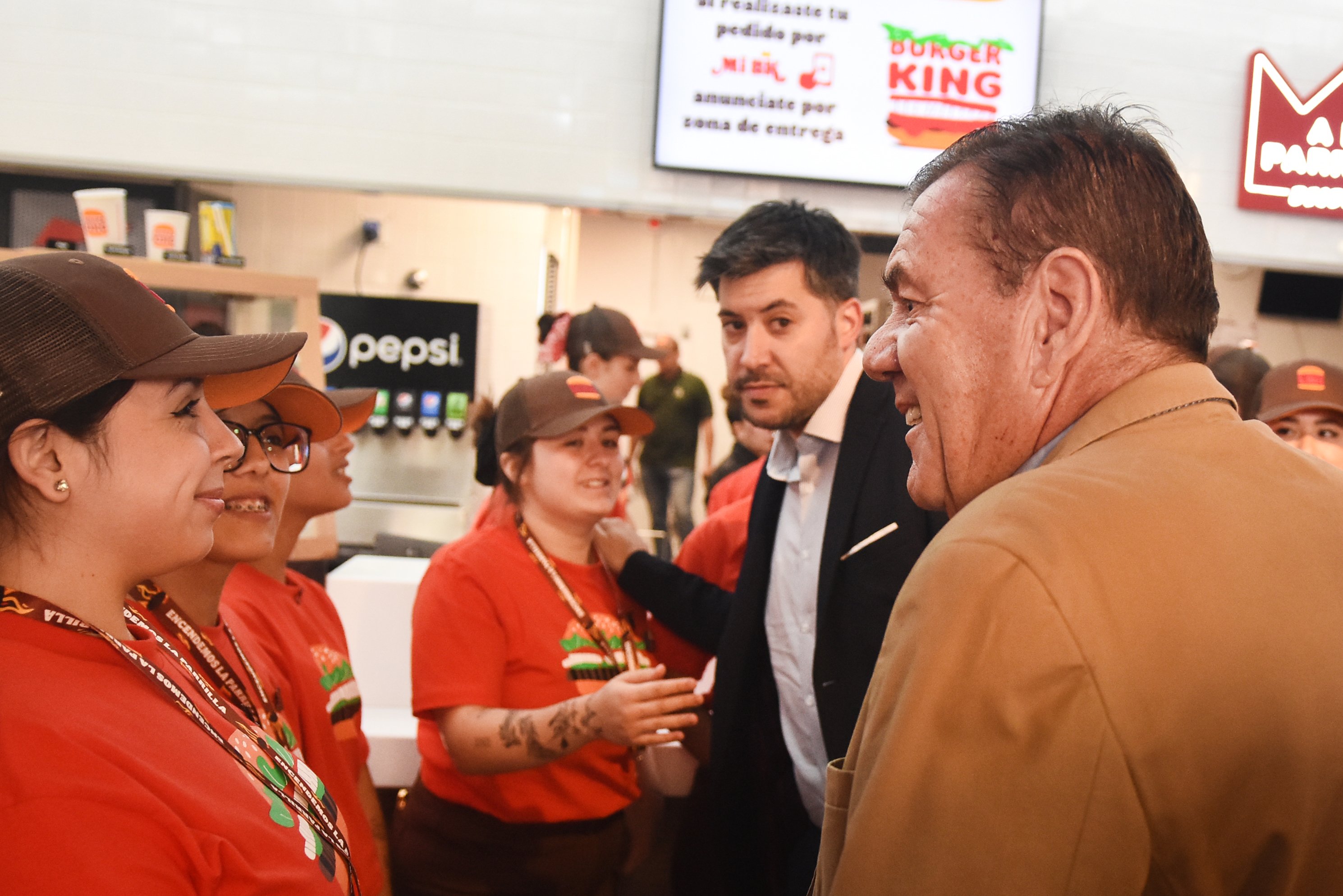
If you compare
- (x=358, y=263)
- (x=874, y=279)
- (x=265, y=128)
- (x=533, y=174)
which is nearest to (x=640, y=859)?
(x=533, y=174)

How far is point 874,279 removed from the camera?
8.29 metres

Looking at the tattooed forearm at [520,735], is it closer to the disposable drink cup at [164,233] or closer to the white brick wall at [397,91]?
the disposable drink cup at [164,233]

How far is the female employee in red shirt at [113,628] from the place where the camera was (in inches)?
35.5

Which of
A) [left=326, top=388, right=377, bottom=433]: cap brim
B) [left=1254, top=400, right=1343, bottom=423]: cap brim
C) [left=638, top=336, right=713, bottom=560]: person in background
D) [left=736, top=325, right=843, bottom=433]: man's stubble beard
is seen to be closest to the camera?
[left=736, top=325, right=843, bottom=433]: man's stubble beard

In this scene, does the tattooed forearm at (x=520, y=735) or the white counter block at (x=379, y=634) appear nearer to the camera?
the tattooed forearm at (x=520, y=735)

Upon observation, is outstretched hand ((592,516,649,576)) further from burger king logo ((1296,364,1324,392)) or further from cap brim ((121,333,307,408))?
burger king logo ((1296,364,1324,392))

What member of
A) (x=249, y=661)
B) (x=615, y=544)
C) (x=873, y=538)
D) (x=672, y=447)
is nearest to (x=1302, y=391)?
(x=873, y=538)

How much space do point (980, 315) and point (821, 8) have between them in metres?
4.03

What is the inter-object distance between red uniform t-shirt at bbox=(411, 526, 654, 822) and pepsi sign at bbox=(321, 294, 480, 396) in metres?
4.16

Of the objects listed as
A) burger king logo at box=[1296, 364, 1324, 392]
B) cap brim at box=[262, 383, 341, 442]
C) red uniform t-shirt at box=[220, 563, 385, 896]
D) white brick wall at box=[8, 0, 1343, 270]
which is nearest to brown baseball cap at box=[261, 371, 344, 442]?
cap brim at box=[262, 383, 341, 442]

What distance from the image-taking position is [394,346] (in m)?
6.22

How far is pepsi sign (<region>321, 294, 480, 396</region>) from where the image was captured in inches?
243

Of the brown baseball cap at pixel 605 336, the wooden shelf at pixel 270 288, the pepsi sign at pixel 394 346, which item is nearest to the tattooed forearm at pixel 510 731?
the wooden shelf at pixel 270 288

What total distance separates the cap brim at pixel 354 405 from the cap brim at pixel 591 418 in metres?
0.51
